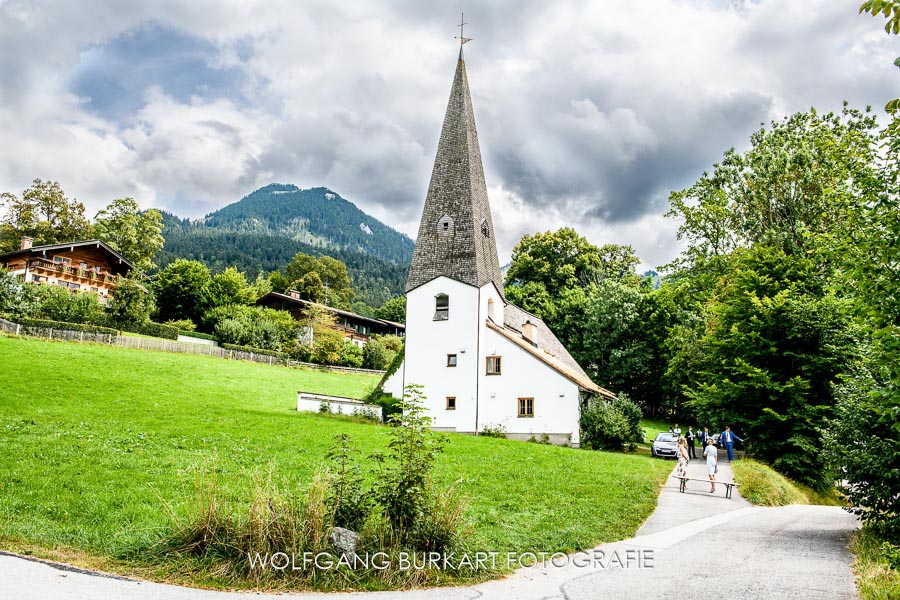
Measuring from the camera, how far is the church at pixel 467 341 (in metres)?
31.3

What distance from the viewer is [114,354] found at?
36.2 meters

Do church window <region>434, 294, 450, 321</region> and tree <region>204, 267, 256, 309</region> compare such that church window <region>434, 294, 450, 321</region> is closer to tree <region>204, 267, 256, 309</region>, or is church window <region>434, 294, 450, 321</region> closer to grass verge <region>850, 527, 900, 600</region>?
grass verge <region>850, 527, 900, 600</region>

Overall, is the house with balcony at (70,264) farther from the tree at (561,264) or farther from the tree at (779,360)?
the tree at (779,360)

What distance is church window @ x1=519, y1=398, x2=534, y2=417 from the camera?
103ft

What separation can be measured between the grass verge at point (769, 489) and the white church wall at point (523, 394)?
839 cm

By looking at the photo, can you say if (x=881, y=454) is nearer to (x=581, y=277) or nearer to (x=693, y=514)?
(x=693, y=514)

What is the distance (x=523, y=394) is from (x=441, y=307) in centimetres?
623

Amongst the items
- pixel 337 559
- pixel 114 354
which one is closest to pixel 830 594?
pixel 337 559

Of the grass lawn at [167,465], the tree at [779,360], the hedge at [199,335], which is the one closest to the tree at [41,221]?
the hedge at [199,335]

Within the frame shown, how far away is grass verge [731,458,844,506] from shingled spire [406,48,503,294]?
1517 centimetres

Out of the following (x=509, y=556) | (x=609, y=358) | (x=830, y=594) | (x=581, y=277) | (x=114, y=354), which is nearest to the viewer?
(x=830, y=594)

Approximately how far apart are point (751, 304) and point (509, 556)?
69.2 ft

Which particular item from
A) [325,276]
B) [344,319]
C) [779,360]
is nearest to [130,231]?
[344,319]

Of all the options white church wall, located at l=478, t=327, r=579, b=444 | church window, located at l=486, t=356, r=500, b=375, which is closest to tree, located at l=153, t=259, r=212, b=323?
church window, located at l=486, t=356, r=500, b=375
